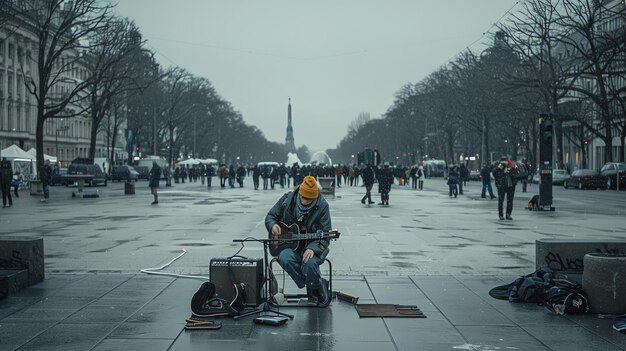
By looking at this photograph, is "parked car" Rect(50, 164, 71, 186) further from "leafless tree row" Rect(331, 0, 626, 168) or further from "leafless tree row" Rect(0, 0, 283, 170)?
"leafless tree row" Rect(331, 0, 626, 168)

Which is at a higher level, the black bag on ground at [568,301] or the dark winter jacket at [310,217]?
the dark winter jacket at [310,217]

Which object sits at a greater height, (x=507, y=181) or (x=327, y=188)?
(x=507, y=181)

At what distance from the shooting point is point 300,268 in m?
9.34

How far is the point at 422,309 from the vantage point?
30.7 ft

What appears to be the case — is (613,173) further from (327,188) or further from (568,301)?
(568,301)

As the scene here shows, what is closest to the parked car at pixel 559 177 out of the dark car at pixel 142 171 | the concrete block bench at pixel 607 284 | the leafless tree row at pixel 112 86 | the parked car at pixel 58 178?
the leafless tree row at pixel 112 86

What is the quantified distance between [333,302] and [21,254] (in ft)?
13.2

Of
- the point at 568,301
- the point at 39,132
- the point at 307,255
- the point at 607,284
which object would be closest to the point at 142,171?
the point at 39,132

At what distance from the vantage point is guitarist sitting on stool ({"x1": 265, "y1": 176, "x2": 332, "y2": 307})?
9203mm

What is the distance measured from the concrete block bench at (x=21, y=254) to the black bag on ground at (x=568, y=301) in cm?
621

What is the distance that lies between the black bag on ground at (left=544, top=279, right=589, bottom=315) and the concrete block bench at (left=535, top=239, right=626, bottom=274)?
1.14 m

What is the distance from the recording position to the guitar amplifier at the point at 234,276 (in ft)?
29.7

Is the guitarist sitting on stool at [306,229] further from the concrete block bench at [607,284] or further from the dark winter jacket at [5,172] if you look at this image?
the dark winter jacket at [5,172]

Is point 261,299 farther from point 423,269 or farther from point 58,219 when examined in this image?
point 58,219
